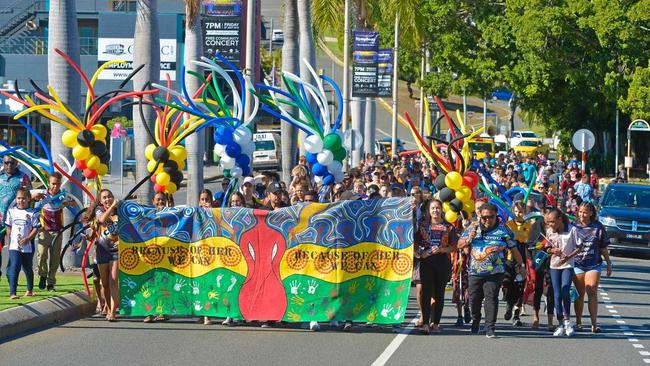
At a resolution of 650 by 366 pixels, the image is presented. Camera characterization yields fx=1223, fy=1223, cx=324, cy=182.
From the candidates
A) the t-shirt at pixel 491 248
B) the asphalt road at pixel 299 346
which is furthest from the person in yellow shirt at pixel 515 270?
the t-shirt at pixel 491 248

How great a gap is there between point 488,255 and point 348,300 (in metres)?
1.86

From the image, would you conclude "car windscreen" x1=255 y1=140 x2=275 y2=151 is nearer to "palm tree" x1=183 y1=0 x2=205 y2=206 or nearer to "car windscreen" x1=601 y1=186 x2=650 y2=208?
"car windscreen" x1=601 y1=186 x2=650 y2=208

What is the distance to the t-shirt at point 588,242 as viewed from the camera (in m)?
15.1

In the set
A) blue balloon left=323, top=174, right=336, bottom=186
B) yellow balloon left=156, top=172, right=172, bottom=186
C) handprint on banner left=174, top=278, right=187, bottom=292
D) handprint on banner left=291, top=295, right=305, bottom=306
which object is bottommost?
handprint on banner left=291, top=295, right=305, bottom=306

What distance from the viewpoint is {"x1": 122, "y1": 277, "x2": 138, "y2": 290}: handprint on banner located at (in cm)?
1530

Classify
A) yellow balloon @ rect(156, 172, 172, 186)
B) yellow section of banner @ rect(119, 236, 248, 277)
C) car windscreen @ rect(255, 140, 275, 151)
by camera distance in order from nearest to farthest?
yellow section of banner @ rect(119, 236, 248, 277) → yellow balloon @ rect(156, 172, 172, 186) → car windscreen @ rect(255, 140, 275, 151)

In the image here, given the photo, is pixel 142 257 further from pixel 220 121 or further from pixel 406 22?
pixel 406 22

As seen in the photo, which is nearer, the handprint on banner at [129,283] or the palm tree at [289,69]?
the handprint on banner at [129,283]

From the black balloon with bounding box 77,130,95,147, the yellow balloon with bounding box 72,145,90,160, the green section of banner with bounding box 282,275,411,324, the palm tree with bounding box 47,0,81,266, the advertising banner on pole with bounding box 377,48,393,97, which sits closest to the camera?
the green section of banner with bounding box 282,275,411,324

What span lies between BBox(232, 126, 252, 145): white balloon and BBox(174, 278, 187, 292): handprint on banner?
4.42 meters

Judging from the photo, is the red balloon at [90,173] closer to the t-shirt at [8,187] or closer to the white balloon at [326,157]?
the t-shirt at [8,187]

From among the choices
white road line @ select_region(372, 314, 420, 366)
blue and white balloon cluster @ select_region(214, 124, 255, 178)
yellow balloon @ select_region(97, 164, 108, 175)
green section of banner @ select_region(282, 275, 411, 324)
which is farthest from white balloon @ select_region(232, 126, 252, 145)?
green section of banner @ select_region(282, 275, 411, 324)

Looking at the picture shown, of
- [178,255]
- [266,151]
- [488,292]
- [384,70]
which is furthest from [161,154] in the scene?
[266,151]

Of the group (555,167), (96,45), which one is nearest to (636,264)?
(555,167)
